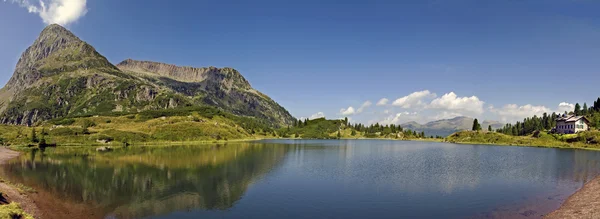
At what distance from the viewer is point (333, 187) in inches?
2502

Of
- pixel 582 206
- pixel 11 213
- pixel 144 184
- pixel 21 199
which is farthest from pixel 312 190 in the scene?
pixel 21 199

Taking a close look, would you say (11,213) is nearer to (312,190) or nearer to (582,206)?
(312,190)

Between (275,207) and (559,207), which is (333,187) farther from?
(559,207)

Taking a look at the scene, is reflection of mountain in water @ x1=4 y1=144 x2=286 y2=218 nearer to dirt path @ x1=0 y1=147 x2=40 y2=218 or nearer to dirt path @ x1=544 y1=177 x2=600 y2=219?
dirt path @ x1=0 y1=147 x2=40 y2=218

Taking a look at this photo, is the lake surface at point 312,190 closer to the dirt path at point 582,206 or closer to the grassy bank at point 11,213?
→ the dirt path at point 582,206

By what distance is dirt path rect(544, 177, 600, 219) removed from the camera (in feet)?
135

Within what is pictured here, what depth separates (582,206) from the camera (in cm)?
4584

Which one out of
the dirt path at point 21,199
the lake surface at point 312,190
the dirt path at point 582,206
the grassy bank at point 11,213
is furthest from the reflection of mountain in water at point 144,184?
the dirt path at point 582,206

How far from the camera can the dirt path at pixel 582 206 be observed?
41178mm

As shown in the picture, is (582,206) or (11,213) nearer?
(11,213)

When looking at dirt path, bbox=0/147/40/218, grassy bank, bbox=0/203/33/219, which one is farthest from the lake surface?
grassy bank, bbox=0/203/33/219

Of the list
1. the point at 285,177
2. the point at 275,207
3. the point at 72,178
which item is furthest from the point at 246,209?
the point at 72,178

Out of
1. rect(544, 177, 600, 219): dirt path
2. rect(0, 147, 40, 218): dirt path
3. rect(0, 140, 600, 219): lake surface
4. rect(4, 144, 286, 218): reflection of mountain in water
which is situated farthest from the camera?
rect(4, 144, 286, 218): reflection of mountain in water

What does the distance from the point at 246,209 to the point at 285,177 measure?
3021cm
